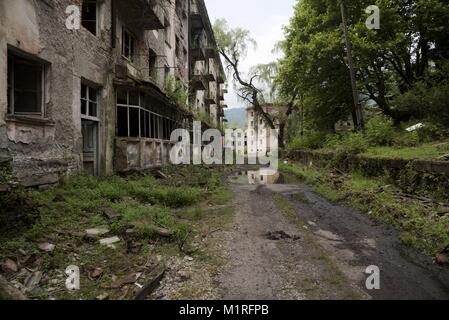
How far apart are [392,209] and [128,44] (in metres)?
11.4

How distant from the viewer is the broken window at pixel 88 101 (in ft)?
30.8

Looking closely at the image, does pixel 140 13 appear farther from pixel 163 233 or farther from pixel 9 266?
pixel 9 266

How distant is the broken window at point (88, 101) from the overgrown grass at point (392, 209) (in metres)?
7.97

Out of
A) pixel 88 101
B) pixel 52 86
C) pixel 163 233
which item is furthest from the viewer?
pixel 88 101

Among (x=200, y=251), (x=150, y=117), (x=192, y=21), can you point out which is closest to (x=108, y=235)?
(x=200, y=251)

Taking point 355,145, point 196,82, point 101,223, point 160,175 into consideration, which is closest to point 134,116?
point 160,175

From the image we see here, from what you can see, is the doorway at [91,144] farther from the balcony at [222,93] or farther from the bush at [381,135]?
the balcony at [222,93]

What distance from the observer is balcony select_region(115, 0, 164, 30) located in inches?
457

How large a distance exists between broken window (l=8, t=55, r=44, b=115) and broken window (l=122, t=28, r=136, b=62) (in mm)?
5568

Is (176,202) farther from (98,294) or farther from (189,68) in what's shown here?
(189,68)

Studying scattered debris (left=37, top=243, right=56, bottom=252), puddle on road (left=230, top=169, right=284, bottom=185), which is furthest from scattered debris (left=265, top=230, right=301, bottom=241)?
puddle on road (left=230, top=169, right=284, bottom=185)

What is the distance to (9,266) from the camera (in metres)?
3.78

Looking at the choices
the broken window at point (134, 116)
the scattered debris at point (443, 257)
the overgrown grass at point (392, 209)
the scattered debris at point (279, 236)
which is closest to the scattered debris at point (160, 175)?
the broken window at point (134, 116)

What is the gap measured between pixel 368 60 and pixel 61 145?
653 inches
